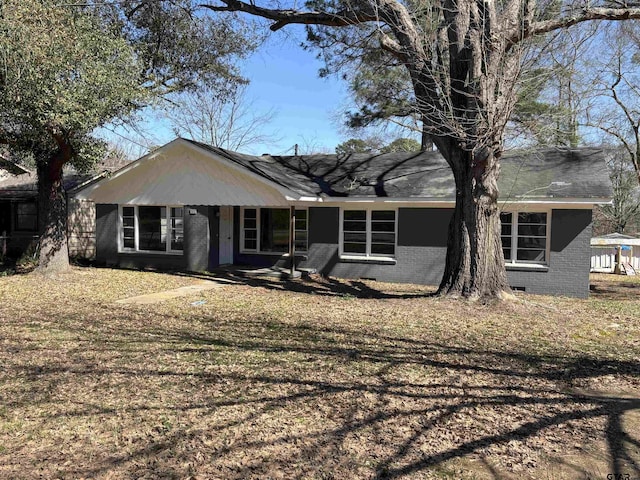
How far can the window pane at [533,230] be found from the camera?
13383 millimetres

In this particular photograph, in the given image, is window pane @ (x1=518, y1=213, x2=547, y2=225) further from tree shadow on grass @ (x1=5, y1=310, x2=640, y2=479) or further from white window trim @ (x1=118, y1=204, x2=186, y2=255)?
white window trim @ (x1=118, y1=204, x2=186, y2=255)

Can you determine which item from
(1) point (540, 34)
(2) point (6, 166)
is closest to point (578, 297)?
(1) point (540, 34)

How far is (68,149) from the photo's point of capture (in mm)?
13023

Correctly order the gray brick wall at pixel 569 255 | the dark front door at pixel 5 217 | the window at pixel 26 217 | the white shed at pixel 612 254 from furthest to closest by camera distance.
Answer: the dark front door at pixel 5 217 < the window at pixel 26 217 < the white shed at pixel 612 254 < the gray brick wall at pixel 569 255

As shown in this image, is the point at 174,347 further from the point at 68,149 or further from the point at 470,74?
the point at 68,149

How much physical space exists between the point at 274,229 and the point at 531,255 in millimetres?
8353

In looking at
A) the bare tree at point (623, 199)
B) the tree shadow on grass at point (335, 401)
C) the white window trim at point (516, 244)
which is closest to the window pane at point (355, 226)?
the white window trim at point (516, 244)

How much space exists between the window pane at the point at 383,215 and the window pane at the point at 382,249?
80 cm

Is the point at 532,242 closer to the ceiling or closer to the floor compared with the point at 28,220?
closer to the floor

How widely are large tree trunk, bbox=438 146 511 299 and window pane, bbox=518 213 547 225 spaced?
3.93 meters

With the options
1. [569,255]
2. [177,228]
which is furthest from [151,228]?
[569,255]

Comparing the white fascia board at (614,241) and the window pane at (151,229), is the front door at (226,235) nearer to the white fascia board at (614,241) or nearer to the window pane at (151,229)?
the window pane at (151,229)

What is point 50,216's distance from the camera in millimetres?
13883

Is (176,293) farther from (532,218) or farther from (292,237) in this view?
(532,218)
